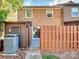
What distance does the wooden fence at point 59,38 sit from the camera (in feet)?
64.7

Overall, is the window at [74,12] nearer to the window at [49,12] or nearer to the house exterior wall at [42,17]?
the house exterior wall at [42,17]

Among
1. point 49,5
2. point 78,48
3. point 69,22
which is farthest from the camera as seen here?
point 49,5

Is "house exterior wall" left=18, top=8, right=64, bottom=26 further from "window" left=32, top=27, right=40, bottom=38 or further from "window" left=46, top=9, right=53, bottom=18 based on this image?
"window" left=32, top=27, right=40, bottom=38

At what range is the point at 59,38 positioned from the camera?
19.8 m

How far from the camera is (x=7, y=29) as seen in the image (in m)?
26.2

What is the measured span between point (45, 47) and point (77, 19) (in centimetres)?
1395

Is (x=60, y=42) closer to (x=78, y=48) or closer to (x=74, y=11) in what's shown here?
(x=78, y=48)

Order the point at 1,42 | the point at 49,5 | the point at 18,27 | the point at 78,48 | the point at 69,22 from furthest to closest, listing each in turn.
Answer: the point at 49,5
the point at 69,22
the point at 18,27
the point at 1,42
the point at 78,48

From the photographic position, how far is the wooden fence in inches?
776

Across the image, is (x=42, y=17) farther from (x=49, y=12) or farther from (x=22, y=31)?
(x=22, y=31)


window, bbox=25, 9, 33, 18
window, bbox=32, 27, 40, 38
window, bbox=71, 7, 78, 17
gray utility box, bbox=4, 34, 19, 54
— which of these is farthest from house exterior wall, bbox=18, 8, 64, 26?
gray utility box, bbox=4, 34, 19, 54

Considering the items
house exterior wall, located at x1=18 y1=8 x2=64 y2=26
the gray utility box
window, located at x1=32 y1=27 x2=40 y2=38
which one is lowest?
the gray utility box

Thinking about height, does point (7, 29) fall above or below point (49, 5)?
below

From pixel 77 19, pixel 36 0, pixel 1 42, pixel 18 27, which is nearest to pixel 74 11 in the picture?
pixel 77 19
